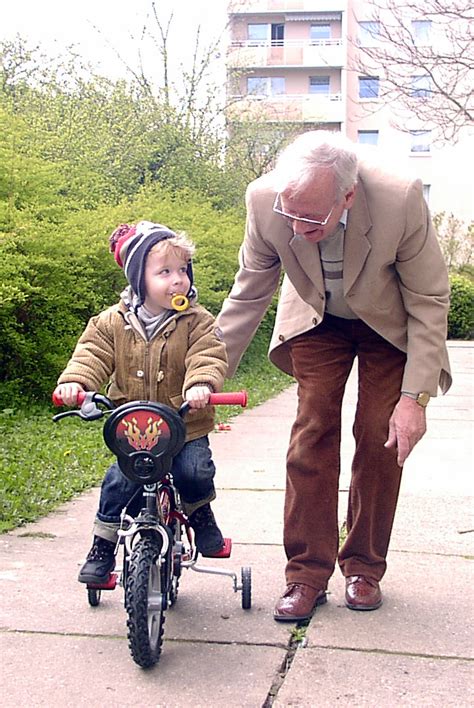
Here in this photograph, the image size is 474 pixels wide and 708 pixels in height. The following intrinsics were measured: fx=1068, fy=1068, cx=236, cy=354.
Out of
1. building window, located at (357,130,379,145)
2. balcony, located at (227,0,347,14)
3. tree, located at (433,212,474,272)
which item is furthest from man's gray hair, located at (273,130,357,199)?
balcony, located at (227,0,347,14)

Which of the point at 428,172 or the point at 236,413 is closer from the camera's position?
the point at 236,413

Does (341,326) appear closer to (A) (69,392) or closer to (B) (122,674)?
(A) (69,392)

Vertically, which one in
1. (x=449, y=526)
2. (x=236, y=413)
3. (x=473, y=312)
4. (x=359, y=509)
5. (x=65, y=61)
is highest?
(x=65, y=61)

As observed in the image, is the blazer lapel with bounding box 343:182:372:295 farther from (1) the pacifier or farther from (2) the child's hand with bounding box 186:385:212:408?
(2) the child's hand with bounding box 186:385:212:408

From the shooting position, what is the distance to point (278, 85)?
51.7 meters

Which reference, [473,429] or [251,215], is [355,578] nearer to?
[251,215]

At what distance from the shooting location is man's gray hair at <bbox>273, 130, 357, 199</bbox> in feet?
11.5

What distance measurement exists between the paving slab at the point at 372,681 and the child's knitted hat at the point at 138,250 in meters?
1.33

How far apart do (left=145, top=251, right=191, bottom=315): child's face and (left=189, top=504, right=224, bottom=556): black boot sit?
81 centimetres

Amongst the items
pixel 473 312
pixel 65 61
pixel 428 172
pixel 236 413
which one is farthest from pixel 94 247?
pixel 428 172

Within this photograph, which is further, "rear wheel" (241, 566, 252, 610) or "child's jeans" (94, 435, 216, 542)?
"rear wheel" (241, 566, 252, 610)

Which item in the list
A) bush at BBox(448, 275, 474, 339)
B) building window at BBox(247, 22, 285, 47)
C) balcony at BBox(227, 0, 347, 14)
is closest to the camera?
bush at BBox(448, 275, 474, 339)

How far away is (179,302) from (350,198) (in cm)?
68

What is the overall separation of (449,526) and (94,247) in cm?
514
